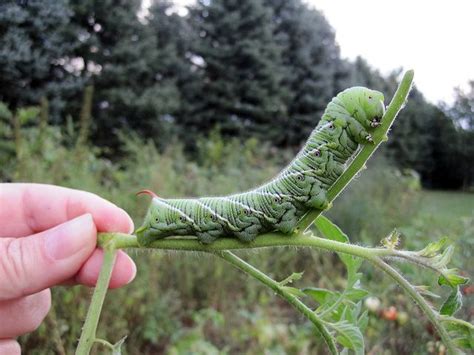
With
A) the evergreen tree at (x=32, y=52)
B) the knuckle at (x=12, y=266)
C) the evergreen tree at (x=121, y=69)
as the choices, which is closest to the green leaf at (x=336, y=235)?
the knuckle at (x=12, y=266)

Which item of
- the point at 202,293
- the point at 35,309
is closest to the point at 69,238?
the point at 35,309

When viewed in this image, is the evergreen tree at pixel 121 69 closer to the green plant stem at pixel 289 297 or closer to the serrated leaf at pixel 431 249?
the green plant stem at pixel 289 297

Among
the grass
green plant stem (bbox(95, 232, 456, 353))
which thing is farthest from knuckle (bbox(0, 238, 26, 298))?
the grass

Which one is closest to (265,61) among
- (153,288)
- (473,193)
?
(473,193)

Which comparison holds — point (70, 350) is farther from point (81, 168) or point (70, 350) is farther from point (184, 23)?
point (184, 23)

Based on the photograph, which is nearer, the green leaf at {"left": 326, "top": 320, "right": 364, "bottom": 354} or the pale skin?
the green leaf at {"left": 326, "top": 320, "right": 364, "bottom": 354}

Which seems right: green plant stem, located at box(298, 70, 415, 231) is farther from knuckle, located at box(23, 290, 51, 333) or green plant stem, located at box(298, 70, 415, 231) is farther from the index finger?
knuckle, located at box(23, 290, 51, 333)
